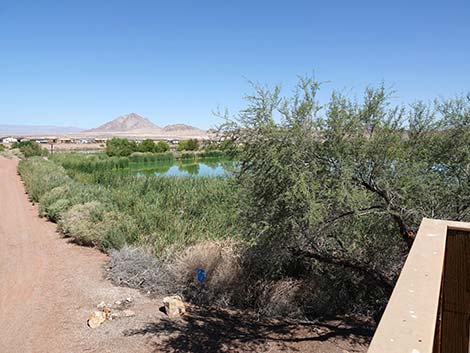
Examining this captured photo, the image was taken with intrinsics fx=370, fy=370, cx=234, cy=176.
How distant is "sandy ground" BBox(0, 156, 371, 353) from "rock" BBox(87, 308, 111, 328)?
4.2 inches

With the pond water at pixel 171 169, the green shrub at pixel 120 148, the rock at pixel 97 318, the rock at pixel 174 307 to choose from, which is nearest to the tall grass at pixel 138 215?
the rock at pixel 174 307

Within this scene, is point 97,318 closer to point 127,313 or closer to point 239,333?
point 127,313

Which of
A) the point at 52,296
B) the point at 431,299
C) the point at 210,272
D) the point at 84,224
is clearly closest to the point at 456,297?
the point at 431,299

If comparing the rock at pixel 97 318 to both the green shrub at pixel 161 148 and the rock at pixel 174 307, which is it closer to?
the rock at pixel 174 307

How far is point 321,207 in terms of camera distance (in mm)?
5520

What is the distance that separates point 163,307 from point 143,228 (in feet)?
14.5

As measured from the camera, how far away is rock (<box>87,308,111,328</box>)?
6.65m

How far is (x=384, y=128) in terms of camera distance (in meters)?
5.75

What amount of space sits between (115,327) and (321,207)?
14.0 feet

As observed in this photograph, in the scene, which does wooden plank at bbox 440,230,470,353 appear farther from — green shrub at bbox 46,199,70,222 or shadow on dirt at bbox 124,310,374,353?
green shrub at bbox 46,199,70,222

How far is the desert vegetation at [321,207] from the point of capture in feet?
18.2

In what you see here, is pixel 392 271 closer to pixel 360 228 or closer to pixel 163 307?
pixel 360 228

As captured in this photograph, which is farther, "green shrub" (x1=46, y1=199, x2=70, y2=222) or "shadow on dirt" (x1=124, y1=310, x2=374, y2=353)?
"green shrub" (x1=46, y1=199, x2=70, y2=222)

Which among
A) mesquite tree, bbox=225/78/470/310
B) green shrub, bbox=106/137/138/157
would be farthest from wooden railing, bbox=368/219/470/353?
green shrub, bbox=106/137/138/157
